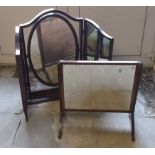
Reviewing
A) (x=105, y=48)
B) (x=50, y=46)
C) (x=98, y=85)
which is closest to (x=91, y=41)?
(x=105, y=48)

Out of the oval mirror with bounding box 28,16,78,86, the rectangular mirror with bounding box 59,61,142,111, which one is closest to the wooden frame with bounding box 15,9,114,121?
the oval mirror with bounding box 28,16,78,86

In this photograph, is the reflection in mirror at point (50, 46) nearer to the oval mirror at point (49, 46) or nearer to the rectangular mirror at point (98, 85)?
the oval mirror at point (49, 46)

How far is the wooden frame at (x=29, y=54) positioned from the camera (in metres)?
1.65

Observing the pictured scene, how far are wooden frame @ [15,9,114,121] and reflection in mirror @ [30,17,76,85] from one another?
18mm

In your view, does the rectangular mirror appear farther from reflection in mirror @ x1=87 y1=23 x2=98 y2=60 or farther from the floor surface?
reflection in mirror @ x1=87 y1=23 x2=98 y2=60

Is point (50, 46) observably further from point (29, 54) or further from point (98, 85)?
point (98, 85)

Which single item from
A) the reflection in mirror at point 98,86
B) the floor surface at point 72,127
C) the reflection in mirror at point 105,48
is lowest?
the floor surface at point 72,127

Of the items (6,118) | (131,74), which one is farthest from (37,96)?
(131,74)

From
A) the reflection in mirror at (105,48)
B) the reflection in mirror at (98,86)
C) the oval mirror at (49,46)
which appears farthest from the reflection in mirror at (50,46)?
the reflection in mirror at (98,86)

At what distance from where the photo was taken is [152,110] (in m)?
1.94

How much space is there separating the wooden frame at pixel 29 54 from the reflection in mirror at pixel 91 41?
3 cm

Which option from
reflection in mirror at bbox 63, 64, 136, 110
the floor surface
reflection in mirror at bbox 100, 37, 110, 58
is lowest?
the floor surface

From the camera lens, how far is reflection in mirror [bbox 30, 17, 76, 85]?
5.68 feet
